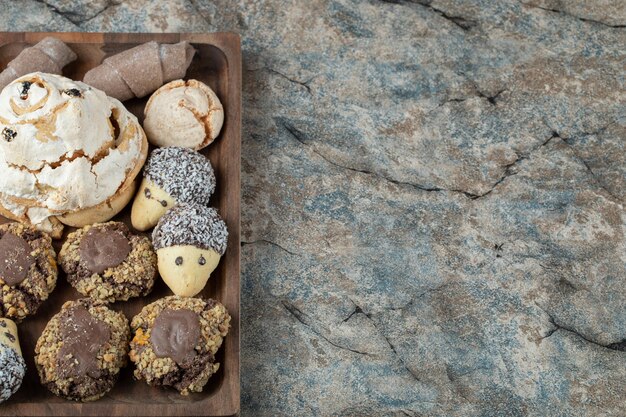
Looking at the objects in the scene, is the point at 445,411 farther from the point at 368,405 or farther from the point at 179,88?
the point at 179,88

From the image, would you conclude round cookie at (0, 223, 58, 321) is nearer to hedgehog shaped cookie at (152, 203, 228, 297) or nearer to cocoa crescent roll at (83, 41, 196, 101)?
hedgehog shaped cookie at (152, 203, 228, 297)

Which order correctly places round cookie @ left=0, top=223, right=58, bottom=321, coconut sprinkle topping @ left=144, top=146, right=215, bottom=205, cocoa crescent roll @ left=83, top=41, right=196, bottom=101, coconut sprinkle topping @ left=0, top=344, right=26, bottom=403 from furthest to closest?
cocoa crescent roll @ left=83, top=41, right=196, bottom=101 → coconut sprinkle topping @ left=144, top=146, right=215, bottom=205 → round cookie @ left=0, top=223, right=58, bottom=321 → coconut sprinkle topping @ left=0, top=344, right=26, bottom=403

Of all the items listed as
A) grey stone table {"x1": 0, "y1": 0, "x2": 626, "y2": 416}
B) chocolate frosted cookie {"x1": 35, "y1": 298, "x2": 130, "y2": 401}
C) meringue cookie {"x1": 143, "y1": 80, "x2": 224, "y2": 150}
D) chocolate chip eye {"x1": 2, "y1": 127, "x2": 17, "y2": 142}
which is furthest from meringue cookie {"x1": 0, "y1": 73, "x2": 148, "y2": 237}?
grey stone table {"x1": 0, "y1": 0, "x2": 626, "y2": 416}

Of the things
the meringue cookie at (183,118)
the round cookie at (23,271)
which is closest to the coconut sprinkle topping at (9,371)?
the round cookie at (23,271)

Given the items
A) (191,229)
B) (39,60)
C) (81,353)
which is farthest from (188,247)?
(39,60)

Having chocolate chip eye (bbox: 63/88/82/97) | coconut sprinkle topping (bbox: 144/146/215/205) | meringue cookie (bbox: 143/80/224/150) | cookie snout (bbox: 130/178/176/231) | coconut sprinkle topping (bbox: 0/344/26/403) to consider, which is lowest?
coconut sprinkle topping (bbox: 0/344/26/403)

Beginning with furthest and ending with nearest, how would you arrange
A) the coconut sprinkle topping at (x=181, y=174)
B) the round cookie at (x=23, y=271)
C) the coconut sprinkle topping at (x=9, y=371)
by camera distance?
the coconut sprinkle topping at (x=181, y=174) → the round cookie at (x=23, y=271) → the coconut sprinkle topping at (x=9, y=371)

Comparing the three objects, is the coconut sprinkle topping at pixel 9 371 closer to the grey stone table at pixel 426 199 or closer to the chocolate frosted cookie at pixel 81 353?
the chocolate frosted cookie at pixel 81 353
